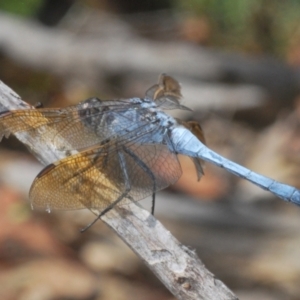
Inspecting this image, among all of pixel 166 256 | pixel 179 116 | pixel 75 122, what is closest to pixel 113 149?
pixel 75 122

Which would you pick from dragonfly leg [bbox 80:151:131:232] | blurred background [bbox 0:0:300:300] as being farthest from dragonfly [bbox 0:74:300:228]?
blurred background [bbox 0:0:300:300]

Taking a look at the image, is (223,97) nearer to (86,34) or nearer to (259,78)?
(259,78)

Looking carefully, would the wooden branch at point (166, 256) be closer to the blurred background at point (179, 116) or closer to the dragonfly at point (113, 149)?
the dragonfly at point (113, 149)

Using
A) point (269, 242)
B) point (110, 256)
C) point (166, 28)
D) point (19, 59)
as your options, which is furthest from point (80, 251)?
point (166, 28)

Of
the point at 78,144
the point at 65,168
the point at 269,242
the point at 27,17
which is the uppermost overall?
the point at 27,17

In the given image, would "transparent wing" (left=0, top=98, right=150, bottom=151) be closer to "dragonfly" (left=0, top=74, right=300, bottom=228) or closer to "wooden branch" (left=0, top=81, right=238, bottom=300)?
"dragonfly" (left=0, top=74, right=300, bottom=228)

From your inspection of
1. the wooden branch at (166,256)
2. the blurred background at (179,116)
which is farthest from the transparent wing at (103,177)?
the blurred background at (179,116)
